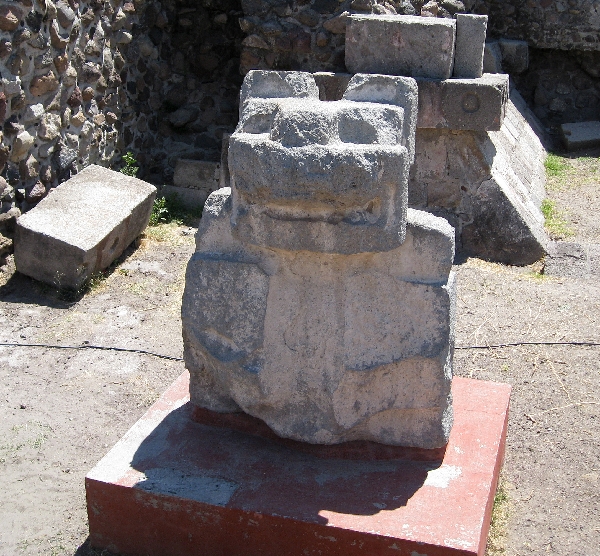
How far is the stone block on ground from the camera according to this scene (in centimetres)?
799

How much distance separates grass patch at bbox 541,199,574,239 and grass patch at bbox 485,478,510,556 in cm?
301

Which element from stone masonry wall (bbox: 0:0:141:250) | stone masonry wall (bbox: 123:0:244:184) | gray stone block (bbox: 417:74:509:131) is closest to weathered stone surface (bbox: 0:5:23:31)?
stone masonry wall (bbox: 0:0:141:250)

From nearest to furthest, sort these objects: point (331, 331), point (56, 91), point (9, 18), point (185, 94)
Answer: point (331, 331) → point (9, 18) → point (56, 91) → point (185, 94)

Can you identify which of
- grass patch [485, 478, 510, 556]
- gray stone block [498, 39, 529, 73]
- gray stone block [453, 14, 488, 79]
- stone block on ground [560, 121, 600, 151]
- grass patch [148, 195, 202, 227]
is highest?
gray stone block [453, 14, 488, 79]

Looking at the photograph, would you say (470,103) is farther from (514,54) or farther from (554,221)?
(514,54)

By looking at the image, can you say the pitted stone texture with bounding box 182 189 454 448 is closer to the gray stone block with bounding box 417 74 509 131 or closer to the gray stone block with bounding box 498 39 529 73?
the gray stone block with bounding box 417 74 509 131

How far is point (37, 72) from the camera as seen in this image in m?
5.16

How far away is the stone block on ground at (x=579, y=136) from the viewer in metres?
7.99

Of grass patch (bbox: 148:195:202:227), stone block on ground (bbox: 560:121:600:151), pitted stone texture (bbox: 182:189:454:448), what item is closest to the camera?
pitted stone texture (bbox: 182:189:454:448)

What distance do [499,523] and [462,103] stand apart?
9.77 ft

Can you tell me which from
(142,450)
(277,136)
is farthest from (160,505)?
(277,136)

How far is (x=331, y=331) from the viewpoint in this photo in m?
2.64

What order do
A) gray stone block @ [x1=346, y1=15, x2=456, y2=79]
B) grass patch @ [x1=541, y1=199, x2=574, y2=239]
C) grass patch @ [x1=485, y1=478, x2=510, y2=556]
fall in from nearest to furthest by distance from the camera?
grass patch @ [x1=485, y1=478, x2=510, y2=556]
gray stone block @ [x1=346, y1=15, x2=456, y2=79]
grass patch @ [x1=541, y1=199, x2=574, y2=239]

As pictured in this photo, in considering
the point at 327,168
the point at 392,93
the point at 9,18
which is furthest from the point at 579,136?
the point at 327,168
